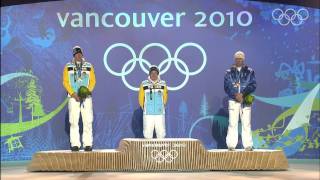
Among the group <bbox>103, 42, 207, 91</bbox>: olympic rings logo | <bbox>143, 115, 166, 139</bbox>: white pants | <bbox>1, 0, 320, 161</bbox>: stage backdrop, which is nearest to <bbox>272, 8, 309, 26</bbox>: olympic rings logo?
<bbox>1, 0, 320, 161</bbox>: stage backdrop

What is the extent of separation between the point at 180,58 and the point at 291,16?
2.24m

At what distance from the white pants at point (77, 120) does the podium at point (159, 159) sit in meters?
0.42

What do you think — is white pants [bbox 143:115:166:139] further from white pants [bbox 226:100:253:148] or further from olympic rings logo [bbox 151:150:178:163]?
white pants [bbox 226:100:253:148]

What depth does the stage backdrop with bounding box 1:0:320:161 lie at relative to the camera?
10430 mm

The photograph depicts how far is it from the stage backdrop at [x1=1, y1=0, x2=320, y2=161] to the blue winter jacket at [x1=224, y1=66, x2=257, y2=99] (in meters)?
1.09

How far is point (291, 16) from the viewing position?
10.6 metres

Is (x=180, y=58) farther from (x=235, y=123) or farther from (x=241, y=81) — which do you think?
(x=235, y=123)

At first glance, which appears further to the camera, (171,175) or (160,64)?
(160,64)

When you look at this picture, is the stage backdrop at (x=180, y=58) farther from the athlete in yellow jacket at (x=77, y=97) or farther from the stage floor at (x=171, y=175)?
the stage floor at (x=171, y=175)

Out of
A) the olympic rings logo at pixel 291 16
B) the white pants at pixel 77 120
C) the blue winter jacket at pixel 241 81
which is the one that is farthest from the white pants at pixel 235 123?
the white pants at pixel 77 120

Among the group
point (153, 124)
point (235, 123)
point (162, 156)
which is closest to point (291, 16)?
point (235, 123)

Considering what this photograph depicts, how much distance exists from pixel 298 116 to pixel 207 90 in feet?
5.81

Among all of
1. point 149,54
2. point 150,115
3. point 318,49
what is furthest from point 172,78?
point 318,49

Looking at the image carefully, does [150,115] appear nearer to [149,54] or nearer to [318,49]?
[149,54]
